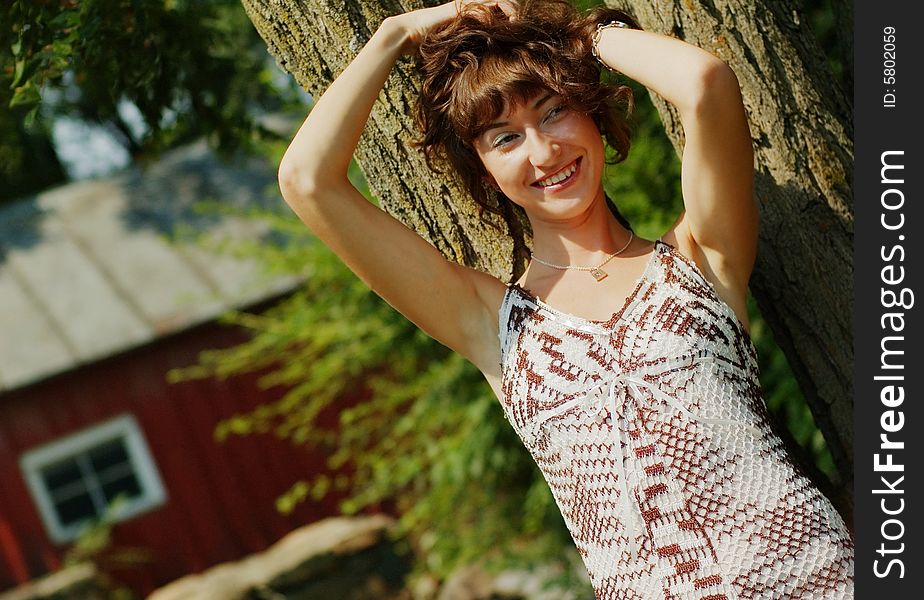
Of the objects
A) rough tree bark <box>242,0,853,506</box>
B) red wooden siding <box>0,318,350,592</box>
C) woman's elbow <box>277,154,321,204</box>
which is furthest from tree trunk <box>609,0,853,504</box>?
red wooden siding <box>0,318,350,592</box>

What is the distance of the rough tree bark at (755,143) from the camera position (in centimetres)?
258

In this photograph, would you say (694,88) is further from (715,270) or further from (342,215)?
(342,215)

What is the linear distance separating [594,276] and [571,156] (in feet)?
0.89

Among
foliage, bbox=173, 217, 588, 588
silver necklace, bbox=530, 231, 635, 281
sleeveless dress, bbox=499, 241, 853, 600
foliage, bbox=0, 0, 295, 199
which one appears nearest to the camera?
sleeveless dress, bbox=499, 241, 853, 600

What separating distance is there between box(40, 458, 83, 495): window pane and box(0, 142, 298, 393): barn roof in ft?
3.61

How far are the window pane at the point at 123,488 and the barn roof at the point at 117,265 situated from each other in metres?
1.43

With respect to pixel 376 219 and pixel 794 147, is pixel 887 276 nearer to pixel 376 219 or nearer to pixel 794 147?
pixel 794 147

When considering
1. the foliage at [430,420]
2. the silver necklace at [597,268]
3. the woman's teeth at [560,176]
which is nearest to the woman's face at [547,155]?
the woman's teeth at [560,176]

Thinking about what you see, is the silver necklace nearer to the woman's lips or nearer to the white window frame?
the woman's lips

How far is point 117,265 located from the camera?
1209cm

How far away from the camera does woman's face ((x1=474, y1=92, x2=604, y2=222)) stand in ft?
7.49

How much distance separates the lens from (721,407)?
2.17m

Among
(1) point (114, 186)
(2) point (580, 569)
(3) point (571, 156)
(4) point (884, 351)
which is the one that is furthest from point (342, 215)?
(1) point (114, 186)

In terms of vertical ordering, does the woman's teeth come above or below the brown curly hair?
below
